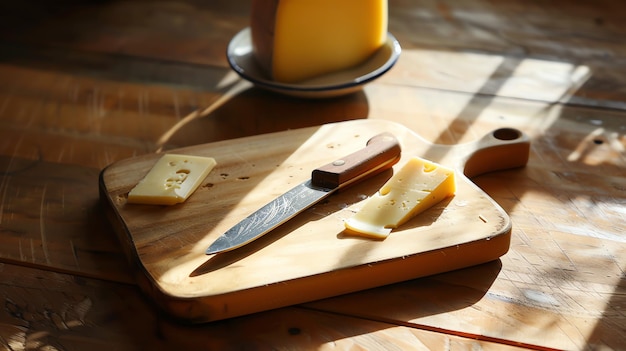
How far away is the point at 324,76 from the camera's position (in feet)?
4.79

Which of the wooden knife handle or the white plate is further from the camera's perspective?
the white plate

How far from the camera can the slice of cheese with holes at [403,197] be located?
40.6 inches

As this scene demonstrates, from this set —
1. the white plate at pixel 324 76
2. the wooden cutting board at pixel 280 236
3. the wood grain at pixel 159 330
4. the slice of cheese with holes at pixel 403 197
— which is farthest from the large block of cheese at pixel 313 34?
the wood grain at pixel 159 330

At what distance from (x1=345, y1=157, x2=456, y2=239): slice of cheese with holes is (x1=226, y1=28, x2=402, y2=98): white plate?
322 mm

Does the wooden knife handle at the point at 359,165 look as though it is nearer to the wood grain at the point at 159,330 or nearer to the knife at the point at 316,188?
the knife at the point at 316,188

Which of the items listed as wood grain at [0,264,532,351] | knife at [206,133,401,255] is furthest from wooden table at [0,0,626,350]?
knife at [206,133,401,255]

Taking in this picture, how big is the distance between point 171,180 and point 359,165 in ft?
0.91

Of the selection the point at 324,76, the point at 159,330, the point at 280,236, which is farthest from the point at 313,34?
the point at 159,330

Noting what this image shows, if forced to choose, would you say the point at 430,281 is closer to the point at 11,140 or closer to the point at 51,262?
the point at 51,262

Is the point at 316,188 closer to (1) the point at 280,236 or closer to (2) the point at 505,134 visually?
(1) the point at 280,236

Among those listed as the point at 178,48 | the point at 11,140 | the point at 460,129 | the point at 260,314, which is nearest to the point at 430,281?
the point at 260,314

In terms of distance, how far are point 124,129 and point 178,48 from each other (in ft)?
1.23

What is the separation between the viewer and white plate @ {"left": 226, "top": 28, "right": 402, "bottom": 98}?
140 cm

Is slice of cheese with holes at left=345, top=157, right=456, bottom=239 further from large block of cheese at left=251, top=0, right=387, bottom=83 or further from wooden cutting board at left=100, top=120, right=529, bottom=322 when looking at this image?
large block of cheese at left=251, top=0, right=387, bottom=83
